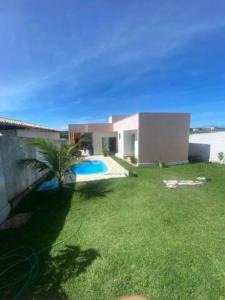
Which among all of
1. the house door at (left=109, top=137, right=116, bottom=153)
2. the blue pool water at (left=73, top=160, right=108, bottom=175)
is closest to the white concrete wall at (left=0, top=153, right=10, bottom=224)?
the blue pool water at (left=73, top=160, right=108, bottom=175)

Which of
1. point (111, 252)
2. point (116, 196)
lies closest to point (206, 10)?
point (116, 196)

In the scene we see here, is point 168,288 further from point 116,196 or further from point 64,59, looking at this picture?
point 64,59

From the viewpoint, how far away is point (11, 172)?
7.45 meters

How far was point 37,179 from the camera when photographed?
11359 millimetres

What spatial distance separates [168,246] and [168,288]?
1.28 metres

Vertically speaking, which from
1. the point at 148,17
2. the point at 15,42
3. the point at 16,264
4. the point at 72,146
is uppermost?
the point at 148,17

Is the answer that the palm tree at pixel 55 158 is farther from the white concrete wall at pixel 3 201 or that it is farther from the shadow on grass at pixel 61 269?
the shadow on grass at pixel 61 269

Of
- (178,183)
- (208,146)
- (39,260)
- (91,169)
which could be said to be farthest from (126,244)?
(208,146)

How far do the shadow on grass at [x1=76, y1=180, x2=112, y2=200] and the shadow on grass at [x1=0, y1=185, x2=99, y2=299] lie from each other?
2.11m

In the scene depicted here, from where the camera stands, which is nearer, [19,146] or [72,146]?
[19,146]

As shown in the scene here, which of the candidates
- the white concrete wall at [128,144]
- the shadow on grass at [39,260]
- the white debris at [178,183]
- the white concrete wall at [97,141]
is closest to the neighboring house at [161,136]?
the white concrete wall at [128,144]

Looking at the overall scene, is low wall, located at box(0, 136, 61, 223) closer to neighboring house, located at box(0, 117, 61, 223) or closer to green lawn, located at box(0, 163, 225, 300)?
neighboring house, located at box(0, 117, 61, 223)

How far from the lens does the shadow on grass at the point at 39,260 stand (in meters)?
3.30

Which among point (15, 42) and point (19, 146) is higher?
point (15, 42)
